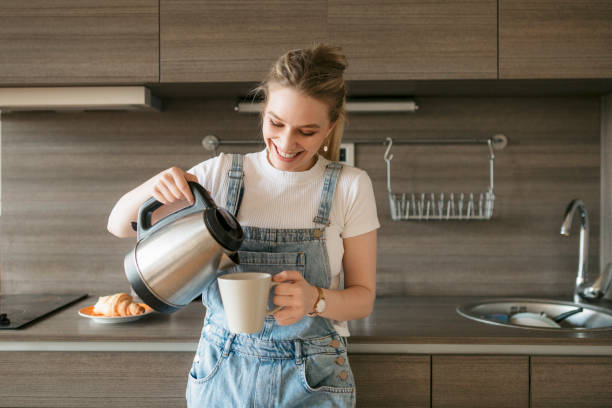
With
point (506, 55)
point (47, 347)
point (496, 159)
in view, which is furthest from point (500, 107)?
point (47, 347)

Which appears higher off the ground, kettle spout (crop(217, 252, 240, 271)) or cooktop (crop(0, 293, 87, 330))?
kettle spout (crop(217, 252, 240, 271))

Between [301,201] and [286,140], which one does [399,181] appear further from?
[286,140]

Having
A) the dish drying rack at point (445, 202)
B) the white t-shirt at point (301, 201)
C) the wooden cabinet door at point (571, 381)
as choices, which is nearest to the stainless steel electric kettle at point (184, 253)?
the white t-shirt at point (301, 201)

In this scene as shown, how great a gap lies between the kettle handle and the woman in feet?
0.31

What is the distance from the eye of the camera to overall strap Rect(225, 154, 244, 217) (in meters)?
1.13

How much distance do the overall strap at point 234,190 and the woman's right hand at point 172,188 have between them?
0.59ft

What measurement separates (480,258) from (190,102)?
48.0 inches

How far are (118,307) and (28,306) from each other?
407 mm

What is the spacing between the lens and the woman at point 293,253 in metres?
1.08

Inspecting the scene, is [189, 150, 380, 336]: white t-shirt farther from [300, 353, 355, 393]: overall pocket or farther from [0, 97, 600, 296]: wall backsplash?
[0, 97, 600, 296]: wall backsplash

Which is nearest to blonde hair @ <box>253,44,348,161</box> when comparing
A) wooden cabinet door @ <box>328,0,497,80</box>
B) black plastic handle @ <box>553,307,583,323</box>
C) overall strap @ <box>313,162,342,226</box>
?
overall strap @ <box>313,162,342,226</box>

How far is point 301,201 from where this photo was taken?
1.14 m

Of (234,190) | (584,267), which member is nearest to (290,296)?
(234,190)

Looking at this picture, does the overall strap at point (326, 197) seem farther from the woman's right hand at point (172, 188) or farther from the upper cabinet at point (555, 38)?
the upper cabinet at point (555, 38)
